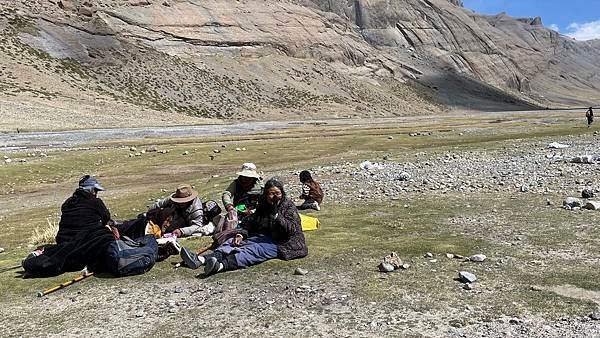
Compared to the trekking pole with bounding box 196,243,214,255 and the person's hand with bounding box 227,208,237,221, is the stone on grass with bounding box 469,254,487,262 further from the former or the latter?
the trekking pole with bounding box 196,243,214,255

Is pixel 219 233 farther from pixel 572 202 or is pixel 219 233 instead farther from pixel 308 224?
pixel 572 202

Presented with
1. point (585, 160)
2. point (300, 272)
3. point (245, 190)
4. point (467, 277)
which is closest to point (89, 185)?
point (245, 190)

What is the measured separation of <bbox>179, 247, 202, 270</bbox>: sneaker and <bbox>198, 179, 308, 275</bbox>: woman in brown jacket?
0.13 meters

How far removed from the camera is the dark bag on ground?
418 inches

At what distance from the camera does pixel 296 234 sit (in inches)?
446

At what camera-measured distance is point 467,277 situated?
9469 mm

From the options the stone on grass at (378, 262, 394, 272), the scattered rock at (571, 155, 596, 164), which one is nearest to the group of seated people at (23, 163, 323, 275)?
the stone on grass at (378, 262, 394, 272)

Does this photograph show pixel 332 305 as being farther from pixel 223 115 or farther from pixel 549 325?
pixel 223 115

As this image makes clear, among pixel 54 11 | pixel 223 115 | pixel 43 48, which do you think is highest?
pixel 54 11

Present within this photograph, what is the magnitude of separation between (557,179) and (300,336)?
15.4 meters

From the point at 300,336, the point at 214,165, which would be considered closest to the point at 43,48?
the point at 214,165

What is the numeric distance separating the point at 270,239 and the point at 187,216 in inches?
126

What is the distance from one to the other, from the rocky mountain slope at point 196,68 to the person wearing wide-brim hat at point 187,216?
2669 inches

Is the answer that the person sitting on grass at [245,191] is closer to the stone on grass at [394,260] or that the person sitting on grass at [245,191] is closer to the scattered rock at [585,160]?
the stone on grass at [394,260]
